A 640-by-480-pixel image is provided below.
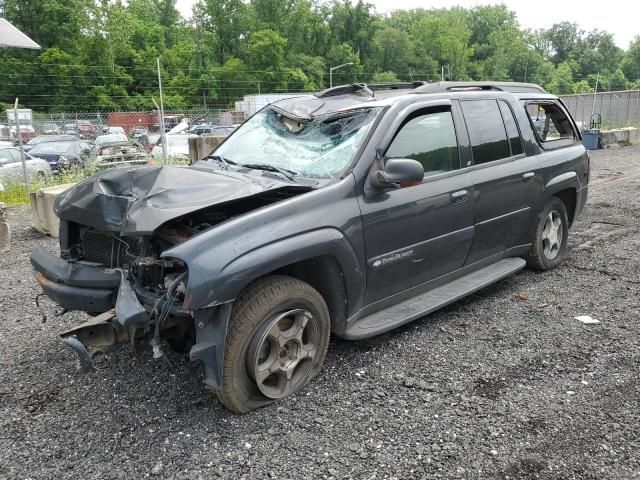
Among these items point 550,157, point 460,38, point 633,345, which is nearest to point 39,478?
point 633,345

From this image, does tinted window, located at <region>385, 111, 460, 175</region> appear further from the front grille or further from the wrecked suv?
the front grille

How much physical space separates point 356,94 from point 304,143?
0.84 m

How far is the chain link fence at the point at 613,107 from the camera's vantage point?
3189 centimetres

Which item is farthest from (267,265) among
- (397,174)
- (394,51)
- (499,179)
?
(394,51)

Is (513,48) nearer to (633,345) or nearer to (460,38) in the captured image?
(460,38)

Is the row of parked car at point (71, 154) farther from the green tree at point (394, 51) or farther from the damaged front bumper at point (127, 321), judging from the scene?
the green tree at point (394, 51)

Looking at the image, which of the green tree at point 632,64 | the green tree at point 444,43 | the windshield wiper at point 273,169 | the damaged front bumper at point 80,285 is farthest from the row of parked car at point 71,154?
the green tree at point 632,64

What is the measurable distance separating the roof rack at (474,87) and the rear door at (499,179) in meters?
0.20

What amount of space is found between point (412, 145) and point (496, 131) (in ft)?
3.81

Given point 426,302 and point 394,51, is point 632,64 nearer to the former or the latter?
point 394,51

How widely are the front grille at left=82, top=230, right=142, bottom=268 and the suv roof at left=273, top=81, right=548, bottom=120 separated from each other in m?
1.69

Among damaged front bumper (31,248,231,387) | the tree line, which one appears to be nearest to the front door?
damaged front bumper (31,248,231,387)

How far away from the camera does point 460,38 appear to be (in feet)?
316

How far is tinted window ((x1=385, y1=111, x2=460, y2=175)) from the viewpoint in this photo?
153 inches
